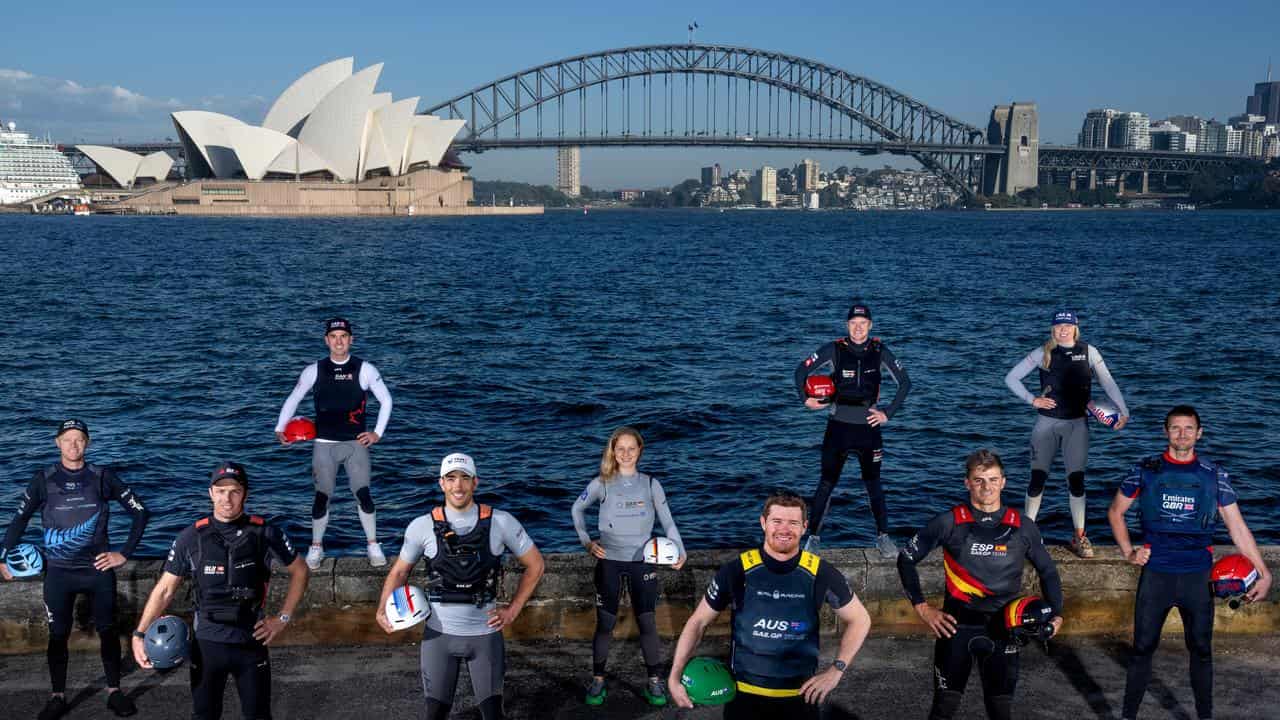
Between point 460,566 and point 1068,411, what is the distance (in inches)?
233

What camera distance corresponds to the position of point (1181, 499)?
6.55m

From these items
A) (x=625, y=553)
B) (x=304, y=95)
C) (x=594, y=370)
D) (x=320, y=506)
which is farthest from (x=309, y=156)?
(x=625, y=553)

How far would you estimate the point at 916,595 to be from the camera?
20.1 ft

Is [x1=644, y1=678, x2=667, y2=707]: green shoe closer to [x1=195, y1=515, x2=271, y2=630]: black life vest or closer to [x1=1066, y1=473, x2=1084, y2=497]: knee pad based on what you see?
[x1=195, y1=515, x2=271, y2=630]: black life vest

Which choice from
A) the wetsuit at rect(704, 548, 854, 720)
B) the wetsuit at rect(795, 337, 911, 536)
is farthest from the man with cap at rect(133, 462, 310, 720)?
the wetsuit at rect(795, 337, 911, 536)

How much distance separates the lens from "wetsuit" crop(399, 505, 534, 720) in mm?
5910

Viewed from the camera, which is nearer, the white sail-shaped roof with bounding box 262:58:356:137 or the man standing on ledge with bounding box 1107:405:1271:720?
the man standing on ledge with bounding box 1107:405:1271:720

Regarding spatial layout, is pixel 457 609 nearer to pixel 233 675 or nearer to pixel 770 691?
pixel 233 675

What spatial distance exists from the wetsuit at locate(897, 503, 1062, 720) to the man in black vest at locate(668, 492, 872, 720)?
1067mm

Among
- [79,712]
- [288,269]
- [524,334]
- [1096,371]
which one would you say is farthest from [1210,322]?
[288,269]

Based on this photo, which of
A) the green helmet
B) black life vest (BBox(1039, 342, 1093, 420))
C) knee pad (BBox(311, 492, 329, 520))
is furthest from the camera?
knee pad (BBox(311, 492, 329, 520))

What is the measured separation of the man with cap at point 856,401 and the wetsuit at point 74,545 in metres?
5.69

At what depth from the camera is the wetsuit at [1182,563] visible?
6543 millimetres

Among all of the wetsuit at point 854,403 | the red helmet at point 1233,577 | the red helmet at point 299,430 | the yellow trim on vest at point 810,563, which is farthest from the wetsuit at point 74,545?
the red helmet at point 1233,577
